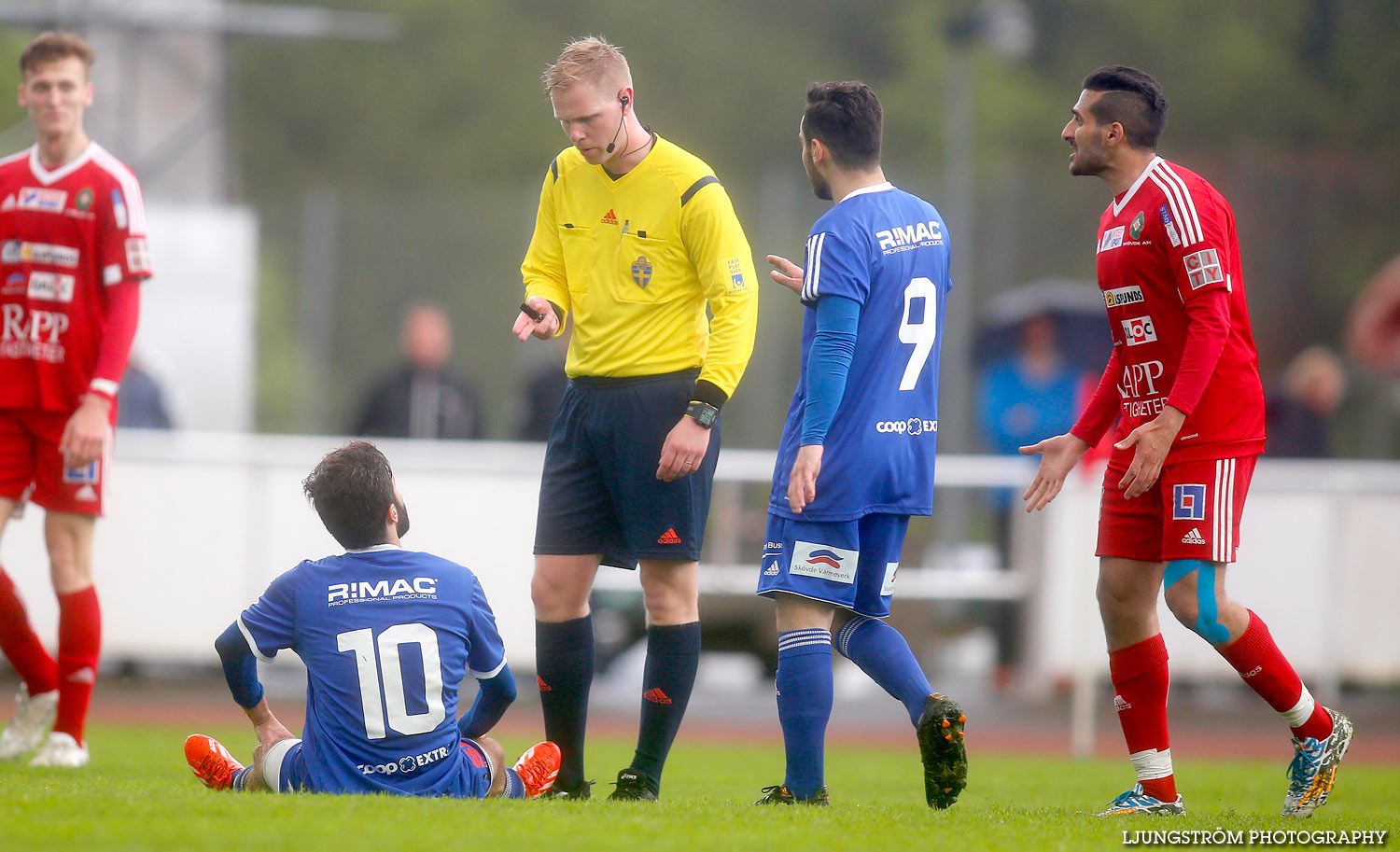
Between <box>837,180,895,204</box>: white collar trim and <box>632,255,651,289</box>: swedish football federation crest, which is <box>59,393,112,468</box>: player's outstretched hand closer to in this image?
<box>632,255,651,289</box>: swedish football federation crest

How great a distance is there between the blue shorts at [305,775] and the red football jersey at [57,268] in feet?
6.38

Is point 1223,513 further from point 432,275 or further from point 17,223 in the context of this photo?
point 432,275

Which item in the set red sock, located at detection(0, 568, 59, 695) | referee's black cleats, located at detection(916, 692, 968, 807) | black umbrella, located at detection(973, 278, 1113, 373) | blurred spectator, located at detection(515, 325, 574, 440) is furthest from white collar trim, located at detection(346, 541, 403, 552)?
black umbrella, located at detection(973, 278, 1113, 373)

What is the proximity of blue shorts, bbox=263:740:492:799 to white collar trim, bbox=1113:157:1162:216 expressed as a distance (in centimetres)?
260

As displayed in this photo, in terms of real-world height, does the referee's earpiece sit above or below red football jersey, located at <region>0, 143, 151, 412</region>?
above

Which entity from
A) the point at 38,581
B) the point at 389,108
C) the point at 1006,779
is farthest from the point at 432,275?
the point at 389,108

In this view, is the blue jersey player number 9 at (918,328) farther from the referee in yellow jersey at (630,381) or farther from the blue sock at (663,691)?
the blue sock at (663,691)

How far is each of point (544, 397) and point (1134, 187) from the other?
21.9ft

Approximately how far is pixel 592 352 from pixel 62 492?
220 centimetres

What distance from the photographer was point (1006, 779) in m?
6.98

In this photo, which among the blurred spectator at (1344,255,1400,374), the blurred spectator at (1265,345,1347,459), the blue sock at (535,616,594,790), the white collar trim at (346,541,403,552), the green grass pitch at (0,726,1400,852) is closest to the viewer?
the green grass pitch at (0,726,1400,852)

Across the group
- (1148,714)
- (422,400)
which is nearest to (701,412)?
(1148,714)

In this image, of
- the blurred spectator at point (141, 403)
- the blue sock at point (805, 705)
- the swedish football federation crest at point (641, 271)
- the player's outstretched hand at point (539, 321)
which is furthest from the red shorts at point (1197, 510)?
the blurred spectator at point (141, 403)

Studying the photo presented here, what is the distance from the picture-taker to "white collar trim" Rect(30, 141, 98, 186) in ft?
19.2
